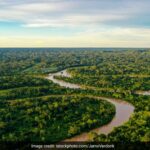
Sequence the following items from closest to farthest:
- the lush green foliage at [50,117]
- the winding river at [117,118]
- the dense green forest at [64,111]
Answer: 1. the winding river at [117,118]
2. the dense green forest at [64,111]
3. the lush green foliage at [50,117]

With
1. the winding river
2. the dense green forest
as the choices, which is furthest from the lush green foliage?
the winding river

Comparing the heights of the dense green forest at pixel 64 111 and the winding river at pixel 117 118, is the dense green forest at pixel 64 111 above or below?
above

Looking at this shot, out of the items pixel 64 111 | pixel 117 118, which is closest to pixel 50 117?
pixel 64 111

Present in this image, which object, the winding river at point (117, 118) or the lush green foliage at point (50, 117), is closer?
the winding river at point (117, 118)

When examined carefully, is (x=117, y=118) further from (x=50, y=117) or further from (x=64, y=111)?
(x=50, y=117)

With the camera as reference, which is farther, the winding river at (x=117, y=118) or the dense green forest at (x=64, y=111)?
the dense green forest at (x=64, y=111)

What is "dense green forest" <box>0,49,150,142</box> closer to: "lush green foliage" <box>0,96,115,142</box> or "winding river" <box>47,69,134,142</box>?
"lush green foliage" <box>0,96,115,142</box>

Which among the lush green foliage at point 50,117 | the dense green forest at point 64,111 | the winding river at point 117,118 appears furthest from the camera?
the lush green foliage at point 50,117

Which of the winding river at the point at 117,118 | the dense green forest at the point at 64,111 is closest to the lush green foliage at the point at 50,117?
the dense green forest at the point at 64,111

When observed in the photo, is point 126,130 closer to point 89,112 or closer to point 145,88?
point 89,112

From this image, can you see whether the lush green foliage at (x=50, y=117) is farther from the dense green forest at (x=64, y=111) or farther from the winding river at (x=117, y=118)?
the winding river at (x=117, y=118)

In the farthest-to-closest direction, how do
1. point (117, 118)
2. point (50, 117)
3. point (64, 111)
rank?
point (64, 111) < point (117, 118) < point (50, 117)
